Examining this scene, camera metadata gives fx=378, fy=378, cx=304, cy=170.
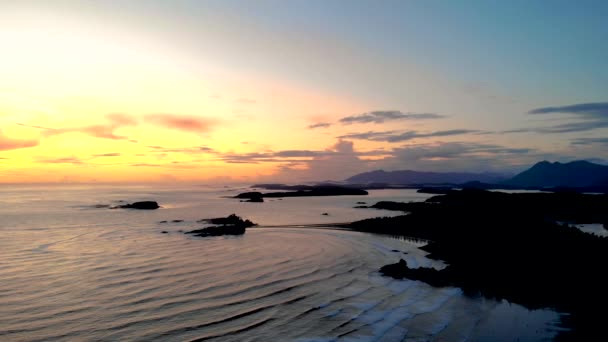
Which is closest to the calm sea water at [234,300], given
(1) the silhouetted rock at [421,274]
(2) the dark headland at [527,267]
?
(1) the silhouetted rock at [421,274]

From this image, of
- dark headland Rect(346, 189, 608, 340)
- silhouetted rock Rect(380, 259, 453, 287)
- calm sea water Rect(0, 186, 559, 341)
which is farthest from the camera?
silhouetted rock Rect(380, 259, 453, 287)

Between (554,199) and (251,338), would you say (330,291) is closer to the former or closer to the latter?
(251,338)

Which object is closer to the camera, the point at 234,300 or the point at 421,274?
the point at 234,300

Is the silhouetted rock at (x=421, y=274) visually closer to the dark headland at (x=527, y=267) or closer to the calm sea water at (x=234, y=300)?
the dark headland at (x=527, y=267)

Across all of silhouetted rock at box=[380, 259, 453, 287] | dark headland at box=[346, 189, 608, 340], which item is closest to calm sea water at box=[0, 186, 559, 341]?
silhouetted rock at box=[380, 259, 453, 287]

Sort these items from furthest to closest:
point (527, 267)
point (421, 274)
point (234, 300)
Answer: point (421, 274) < point (527, 267) < point (234, 300)

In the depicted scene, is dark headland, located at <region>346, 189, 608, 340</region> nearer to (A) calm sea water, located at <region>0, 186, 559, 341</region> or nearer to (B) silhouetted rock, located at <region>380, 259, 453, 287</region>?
(B) silhouetted rock, located at <region>380, 259, 453, 287</region>

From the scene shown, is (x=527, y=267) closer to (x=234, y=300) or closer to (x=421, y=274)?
(x=421, y=274)

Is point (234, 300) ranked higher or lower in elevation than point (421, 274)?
higher

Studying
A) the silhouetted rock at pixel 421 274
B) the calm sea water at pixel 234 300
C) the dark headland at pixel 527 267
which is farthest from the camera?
the silhouetted rock at pixel 421 274

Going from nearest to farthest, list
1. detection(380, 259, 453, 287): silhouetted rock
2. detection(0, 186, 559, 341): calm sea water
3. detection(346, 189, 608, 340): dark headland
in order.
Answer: detection(0, 186, 559, 341): calm sea water, detection(346, 189, 608, 340): dark headland, detection(380, 259, 453, 287): silhouetted rock

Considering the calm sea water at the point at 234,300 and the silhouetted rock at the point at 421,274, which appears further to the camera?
the silhouetted rock at the point at 421,274

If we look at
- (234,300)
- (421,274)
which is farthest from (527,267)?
(234,300)
